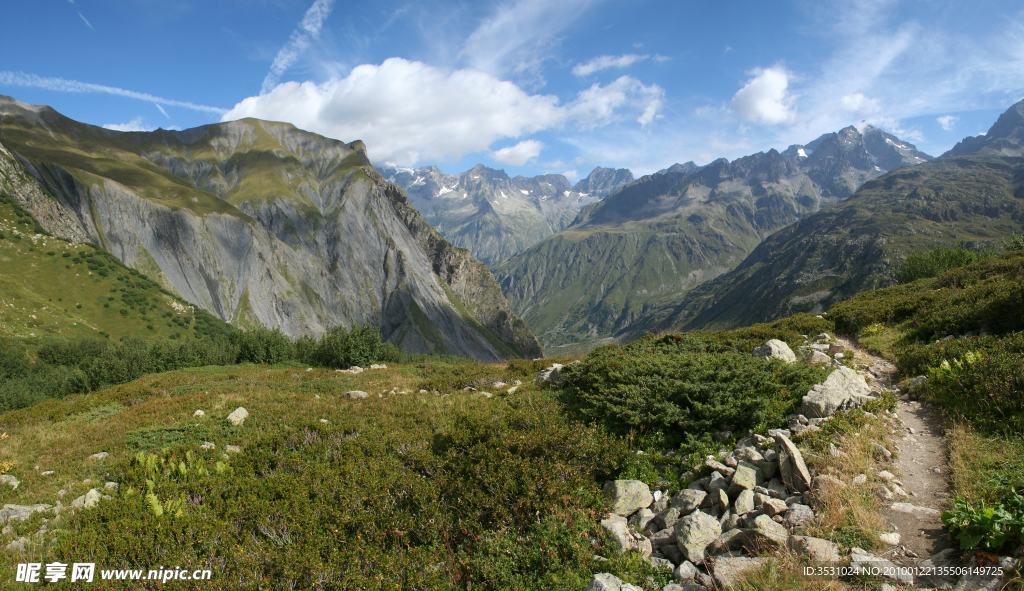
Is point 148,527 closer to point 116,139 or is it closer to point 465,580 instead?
point 465,580

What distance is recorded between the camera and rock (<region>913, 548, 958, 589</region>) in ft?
16.6

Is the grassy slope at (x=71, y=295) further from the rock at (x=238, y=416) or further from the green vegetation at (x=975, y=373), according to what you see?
the green vegetation at (x=975, y=373)

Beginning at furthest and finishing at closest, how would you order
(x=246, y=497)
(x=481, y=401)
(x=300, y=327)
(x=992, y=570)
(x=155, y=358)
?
(x=300, y=327) → (x=155, y=358) → (x=481, y=401) → (x=246, y=497) → (x=992, y=570)

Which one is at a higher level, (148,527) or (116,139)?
(116,139)

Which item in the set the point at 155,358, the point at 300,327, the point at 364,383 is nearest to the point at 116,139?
the point at 300,327

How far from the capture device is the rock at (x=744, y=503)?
7141 mm

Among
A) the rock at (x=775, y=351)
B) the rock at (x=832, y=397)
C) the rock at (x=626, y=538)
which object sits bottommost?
the rock at (x=626, y=538)

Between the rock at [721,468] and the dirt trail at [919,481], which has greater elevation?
the dirt trail at [919,481]

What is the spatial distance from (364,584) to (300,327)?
126393 mm

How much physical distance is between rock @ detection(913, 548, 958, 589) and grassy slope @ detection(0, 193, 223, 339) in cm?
7316

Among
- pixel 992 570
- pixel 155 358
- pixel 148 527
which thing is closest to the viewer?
pixel 992 570

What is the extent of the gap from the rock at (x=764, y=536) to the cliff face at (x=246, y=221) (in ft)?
390

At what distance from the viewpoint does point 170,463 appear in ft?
34.9

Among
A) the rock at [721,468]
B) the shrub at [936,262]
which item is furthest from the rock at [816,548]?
the shrub at [936,262]
